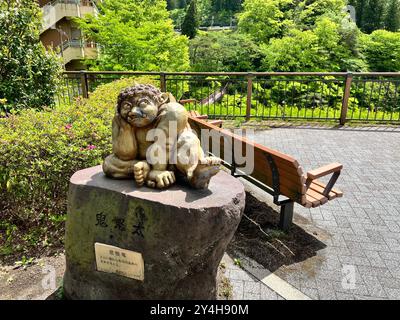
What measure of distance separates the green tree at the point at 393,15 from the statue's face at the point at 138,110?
113 ft

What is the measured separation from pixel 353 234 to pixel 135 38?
1205 centimetres

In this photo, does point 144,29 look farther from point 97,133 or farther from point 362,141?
point 97,133

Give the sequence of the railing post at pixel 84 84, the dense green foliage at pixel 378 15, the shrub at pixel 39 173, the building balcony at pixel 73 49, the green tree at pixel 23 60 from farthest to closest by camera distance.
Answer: the dense green foliage at pixel 378 15
the building balcony at pixel 73 49
the railing post at pixel 84 84
the green tree at pixel 23 60
the shrub at pixel 39 173

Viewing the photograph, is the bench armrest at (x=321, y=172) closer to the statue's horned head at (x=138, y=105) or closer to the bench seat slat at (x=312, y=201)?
the bench seat slat at (x=312, y=201)

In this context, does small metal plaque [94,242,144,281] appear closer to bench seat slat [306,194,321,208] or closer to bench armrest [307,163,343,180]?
bench seat slat [306,194,321,208]

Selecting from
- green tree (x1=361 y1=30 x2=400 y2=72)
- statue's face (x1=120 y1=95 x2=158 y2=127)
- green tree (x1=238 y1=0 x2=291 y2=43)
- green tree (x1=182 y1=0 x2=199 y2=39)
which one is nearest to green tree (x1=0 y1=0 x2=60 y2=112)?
statue's face (x1=120 y1=95 x2=158 y2=127)

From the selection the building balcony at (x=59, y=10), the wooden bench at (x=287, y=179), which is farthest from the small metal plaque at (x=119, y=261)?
the building balcony at (x=59, y=10)

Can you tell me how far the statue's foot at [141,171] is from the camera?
98.0 inches

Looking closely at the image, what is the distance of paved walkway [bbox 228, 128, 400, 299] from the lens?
10.0 feet

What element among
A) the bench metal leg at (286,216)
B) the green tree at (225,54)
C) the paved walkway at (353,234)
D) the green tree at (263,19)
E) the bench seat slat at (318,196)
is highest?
the green tree at (263,19)

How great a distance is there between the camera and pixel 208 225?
236 cm

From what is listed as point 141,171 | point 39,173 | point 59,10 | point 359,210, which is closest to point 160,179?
point 141,171

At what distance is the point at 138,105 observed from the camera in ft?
8.22
